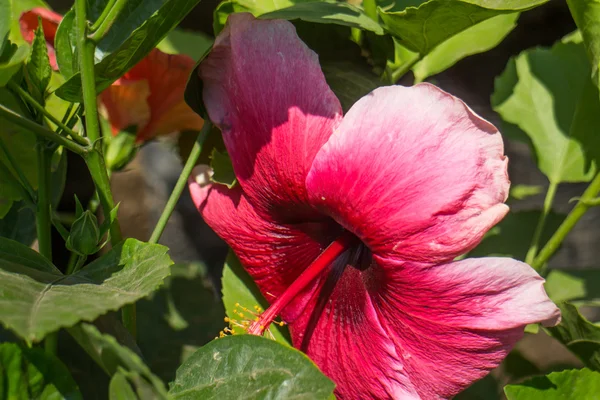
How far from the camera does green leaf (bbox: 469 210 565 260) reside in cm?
100

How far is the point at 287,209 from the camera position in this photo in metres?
0.72

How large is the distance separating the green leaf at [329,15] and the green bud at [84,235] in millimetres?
232

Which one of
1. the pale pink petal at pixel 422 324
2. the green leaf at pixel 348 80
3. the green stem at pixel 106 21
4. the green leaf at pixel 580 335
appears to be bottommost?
the green leaf at pixel 580 335

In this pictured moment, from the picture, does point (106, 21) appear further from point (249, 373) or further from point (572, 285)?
point (572, 285)

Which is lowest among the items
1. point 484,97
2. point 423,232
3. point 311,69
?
point 484,97

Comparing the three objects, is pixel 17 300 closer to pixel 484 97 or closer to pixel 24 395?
pixel 24 395

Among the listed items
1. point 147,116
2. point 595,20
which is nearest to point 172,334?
point 147,116

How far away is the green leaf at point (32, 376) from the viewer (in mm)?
535

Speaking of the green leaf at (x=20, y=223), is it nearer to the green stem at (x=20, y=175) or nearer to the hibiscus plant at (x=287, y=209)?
the hibiscus plant at (x=287, y=209)

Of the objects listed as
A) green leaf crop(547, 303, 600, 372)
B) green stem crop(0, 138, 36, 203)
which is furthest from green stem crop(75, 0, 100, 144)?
green leaf crop(547, 303, 600, 372)

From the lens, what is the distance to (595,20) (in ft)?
2.25

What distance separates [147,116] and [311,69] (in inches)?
11.2

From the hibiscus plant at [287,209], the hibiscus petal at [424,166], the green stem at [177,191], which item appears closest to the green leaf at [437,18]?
the hibiscus plant at [287,209]

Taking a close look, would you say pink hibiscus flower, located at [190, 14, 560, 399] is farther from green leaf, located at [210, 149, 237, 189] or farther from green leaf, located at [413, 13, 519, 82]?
green leaf, located at [413, 13, 519, 82]
